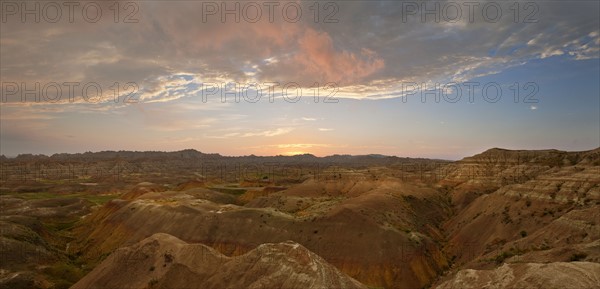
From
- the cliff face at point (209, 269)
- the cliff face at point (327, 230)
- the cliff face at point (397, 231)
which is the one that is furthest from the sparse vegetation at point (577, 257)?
the cliff face at point (327, 230)

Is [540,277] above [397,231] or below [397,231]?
above

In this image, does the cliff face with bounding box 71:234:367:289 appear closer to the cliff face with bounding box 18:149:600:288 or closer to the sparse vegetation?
the cliff face with bounding box 18:149:600:288

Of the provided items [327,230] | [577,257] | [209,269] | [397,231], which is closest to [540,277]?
[577,257]

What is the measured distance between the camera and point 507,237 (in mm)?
53844

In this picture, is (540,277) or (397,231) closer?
(540,277)

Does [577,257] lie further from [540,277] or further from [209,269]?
[209,269]

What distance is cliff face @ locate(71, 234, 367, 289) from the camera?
2978 centimetres

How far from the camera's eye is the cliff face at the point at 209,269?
2978 cm

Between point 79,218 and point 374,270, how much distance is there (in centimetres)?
9105

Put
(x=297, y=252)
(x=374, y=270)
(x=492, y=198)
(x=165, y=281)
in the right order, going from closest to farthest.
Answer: (x=297, y=252) < (x=165, y=281) < (x=374, y=270) < (x=492, y=198)

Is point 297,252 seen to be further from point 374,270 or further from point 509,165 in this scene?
point 509,165

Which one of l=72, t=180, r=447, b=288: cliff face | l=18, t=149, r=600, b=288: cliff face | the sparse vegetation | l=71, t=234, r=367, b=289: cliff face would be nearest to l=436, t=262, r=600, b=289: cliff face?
l=18, t=149, r=600, b=288: cliff face

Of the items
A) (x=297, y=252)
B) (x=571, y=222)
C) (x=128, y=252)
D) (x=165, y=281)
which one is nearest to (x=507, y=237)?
(x=571, y=222)

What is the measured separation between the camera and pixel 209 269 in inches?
1438
